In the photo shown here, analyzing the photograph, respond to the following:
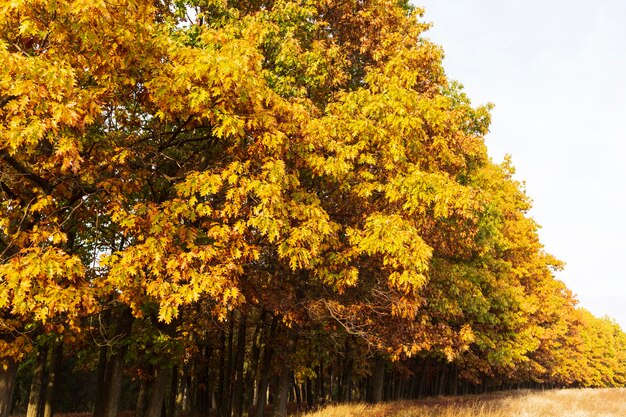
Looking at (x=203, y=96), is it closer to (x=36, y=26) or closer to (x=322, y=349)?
(x=36, y=26)

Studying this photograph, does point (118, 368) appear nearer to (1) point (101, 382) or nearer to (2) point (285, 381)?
(2) point (285, 381)

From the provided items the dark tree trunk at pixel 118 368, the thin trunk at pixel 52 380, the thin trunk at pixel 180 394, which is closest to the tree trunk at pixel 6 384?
the dark tree trunk at pixel 118 368

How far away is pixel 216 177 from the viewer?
8289mm

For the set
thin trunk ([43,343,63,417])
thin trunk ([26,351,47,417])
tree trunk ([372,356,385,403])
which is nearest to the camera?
thin trunk ([26,351,47,417])

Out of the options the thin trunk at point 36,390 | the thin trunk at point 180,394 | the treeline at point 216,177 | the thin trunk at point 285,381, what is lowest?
the thin trunk at point 180,394

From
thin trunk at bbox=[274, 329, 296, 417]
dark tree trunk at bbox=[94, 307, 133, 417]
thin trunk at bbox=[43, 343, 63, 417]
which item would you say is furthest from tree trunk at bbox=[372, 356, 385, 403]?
thin trunk at bbox=[43, 343, 63, 417]

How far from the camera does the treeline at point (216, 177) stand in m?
7.35

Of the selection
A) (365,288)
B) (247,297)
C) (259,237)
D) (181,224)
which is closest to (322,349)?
(365,288)

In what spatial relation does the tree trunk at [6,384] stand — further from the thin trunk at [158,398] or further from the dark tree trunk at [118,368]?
the thin trunk at [158,398]

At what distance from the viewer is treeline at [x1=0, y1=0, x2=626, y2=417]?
289 inches

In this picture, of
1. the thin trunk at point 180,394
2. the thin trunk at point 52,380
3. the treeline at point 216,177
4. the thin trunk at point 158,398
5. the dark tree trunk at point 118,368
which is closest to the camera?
the treeline at point 216,177

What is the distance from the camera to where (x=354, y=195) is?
37.5 ft

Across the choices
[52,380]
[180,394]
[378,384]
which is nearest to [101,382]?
[52,380]

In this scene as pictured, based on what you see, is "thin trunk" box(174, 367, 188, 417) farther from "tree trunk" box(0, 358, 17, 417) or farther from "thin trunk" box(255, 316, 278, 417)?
"tree trunk" box(0, 358, 17, 417)
